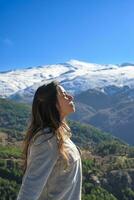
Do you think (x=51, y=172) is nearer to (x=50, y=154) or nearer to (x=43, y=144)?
(x=50, y=154)

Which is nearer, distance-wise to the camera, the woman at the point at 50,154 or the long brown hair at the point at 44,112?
the woman at the point at 50,154

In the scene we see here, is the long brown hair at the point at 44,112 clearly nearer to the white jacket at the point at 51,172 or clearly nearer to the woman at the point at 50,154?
the woman at the point at 50,154

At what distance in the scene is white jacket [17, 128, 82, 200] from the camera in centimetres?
754

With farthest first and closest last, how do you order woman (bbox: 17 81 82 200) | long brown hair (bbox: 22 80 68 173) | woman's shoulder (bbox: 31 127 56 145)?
1. long brown hair (bbox: 22 80 68 173)
2. woman's shoulder (bbox: 31 127 56 145)
3. woman (bbox: 17 81 82 200)

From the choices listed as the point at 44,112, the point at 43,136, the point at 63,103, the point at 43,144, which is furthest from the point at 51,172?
the point at 63,103

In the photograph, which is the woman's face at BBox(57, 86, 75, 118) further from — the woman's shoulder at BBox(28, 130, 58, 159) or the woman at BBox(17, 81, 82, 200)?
the woman's shoulder at BBox(28, 130, 58, 159)

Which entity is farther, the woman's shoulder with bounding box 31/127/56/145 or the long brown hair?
the long brown hair

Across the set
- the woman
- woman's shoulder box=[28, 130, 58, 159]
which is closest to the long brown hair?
the woman

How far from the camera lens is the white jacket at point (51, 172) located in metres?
7.54

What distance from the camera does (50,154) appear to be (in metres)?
7.66

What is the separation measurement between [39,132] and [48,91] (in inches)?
26.4

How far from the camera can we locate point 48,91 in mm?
8133

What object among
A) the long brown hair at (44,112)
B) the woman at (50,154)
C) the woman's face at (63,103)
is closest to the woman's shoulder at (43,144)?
the woman at (50,154)

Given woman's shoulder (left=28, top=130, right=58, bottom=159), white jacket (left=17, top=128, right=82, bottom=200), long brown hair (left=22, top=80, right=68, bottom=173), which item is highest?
long brown hair (left=22, top=80, right=68, bottom=173)
